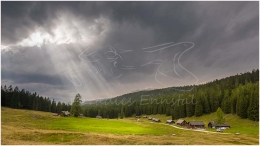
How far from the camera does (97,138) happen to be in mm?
43562

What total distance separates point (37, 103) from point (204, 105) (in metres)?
125

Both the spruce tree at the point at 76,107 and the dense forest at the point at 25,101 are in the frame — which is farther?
the dense forest at the point at 25,101

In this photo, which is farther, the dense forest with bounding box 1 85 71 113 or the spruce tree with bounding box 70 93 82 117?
the dense forest with bounding box 1 85 71 113

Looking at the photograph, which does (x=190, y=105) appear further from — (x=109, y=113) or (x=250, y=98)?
(x=109, y=113)

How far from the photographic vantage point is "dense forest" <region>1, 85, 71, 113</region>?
144 m

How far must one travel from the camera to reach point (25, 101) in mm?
153000

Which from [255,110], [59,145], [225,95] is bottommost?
[59,145]

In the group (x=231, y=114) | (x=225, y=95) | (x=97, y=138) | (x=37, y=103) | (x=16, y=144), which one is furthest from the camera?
(x=37, y=103)

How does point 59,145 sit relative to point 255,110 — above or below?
below

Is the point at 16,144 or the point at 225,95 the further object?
the point at 225,95

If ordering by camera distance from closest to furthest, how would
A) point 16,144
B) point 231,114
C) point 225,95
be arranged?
point 16,144
point 231,114
point 225,95

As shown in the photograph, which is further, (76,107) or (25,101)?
(25,101)

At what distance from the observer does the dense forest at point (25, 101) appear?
144m

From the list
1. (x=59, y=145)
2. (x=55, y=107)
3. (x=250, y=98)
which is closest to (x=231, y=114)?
(x=250, y=98)
